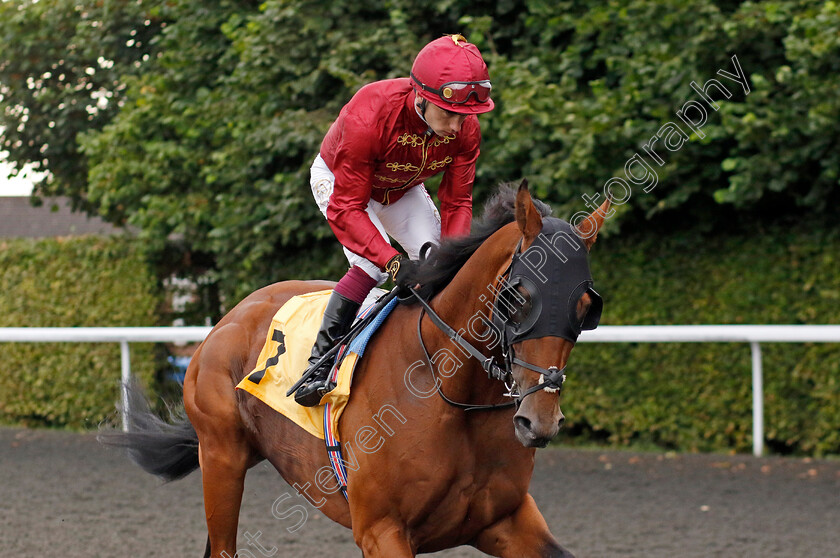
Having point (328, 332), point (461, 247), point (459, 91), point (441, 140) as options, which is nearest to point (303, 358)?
point (328, 332)

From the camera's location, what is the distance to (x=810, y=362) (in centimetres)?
654

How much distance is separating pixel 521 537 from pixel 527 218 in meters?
1.06

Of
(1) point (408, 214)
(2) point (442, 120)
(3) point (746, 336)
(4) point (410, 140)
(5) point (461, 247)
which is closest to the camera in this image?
(5) point (461, 247)

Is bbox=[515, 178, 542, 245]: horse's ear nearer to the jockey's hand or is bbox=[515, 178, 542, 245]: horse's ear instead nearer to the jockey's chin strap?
the jockey's chin strap

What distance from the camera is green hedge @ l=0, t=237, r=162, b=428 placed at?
9.19m

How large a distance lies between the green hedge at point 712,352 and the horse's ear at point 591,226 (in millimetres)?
4439

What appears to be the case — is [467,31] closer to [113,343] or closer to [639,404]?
[639,404]

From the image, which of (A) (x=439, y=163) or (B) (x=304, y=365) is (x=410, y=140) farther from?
(B) (x=304, y=365)

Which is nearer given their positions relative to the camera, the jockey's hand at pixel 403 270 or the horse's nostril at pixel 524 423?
the horse's nostril at pixel 524 423

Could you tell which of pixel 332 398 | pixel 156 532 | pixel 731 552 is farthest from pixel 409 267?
pixel 156 532

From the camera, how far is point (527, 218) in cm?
251

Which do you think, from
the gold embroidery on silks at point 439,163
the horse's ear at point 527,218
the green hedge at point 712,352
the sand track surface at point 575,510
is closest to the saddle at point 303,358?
the gold embroidery on silks at point 439,163

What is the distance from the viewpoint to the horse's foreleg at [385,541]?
2.77m

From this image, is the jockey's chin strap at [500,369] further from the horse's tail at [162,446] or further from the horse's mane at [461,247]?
the horse's tail at [162,446]
